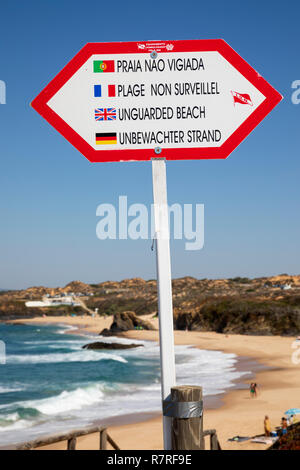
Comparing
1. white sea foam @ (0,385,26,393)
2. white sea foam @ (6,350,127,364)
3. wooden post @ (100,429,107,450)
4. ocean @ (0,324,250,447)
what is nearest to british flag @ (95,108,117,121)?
wooden post @ (100,429,107,450)

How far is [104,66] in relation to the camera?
2.42 metres

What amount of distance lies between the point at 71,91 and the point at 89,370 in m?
36.6

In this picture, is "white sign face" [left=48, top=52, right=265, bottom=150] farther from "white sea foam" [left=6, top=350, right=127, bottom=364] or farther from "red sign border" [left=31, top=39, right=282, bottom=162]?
"white sea foam" [left=6, top=350, right=127, bottom=364]

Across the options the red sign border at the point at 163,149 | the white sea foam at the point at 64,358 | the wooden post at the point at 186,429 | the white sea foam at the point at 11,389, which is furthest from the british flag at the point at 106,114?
the white sea foam at the point at 64,358

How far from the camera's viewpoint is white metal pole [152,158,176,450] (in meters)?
2.22

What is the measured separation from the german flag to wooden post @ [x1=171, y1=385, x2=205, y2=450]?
1.20 meters

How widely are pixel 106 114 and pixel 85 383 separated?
101 ft

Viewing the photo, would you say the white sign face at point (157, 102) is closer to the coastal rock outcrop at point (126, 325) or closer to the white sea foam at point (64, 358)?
the white sea foam at point (64, 358)

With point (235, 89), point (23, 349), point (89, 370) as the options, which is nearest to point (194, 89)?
point (235, 89)

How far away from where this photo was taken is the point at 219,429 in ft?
56.3

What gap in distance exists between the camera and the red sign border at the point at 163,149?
2.39 m

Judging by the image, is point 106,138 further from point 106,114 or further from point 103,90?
point 103,90

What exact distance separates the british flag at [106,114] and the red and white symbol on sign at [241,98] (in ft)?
1.97
